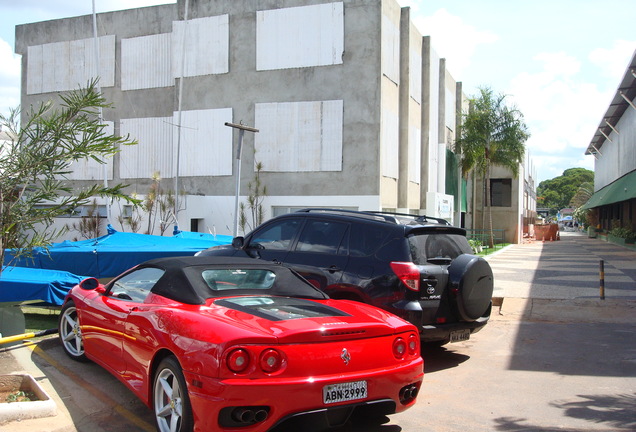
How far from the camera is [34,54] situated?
31.3 meters

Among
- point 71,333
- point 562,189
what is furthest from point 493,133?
point 562,189

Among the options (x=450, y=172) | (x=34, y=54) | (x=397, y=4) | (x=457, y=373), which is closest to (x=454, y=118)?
(x=450, y=172)

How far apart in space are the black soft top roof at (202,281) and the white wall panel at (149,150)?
23.0m

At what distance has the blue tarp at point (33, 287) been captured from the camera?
8.21 metres

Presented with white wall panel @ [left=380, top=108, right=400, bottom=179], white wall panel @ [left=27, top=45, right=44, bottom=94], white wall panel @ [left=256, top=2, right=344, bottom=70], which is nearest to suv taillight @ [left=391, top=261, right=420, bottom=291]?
white wall panel @ [left=380, top=108, right=400, bottom=179]

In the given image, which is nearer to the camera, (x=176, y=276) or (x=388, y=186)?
(x=176, y=276)

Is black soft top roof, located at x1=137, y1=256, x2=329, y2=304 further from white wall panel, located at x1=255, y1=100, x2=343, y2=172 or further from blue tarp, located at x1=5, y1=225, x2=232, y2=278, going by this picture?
white wall panel, located at x1=255, y1=100, x2=343, y2=172

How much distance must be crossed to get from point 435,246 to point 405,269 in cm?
70

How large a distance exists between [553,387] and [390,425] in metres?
2.30

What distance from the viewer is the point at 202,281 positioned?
507 centimetres

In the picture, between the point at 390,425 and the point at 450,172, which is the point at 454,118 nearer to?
the point at 450,172

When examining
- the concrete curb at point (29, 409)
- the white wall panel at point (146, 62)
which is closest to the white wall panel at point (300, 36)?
the white wall panel at point (146, 62)

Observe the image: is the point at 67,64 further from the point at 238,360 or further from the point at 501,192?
the point at 501,192

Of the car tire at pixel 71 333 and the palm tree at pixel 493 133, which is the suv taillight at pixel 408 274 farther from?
the palm tree at pixel 493 133
